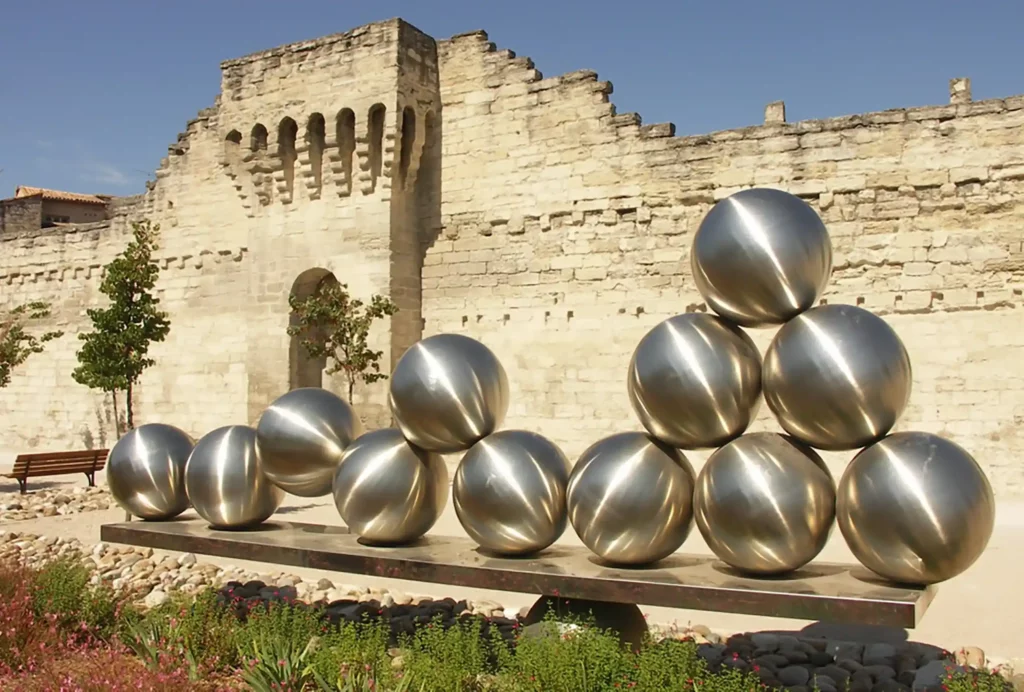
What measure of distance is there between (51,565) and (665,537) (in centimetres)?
374

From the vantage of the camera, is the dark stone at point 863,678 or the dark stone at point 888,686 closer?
the dark stone at point 888,686

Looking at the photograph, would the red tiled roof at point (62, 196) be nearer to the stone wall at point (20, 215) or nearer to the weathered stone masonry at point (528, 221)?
the stone wall at point (20, 215)

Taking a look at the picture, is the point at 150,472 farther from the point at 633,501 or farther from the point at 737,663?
the point at 737,663

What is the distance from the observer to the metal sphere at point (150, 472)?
5.54 meters

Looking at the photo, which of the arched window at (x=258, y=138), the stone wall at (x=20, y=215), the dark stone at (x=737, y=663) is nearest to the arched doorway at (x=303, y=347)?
the arched window at (x=258, y=138)

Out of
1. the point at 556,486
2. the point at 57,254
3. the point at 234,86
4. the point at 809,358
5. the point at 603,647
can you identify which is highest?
the point at 234,86

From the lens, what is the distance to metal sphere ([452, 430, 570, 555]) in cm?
435

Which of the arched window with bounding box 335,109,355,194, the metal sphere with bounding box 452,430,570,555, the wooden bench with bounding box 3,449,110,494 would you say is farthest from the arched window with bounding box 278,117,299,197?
the metal sphere with bounding box 452,430,570,555

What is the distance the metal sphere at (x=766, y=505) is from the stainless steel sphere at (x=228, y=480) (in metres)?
2.67

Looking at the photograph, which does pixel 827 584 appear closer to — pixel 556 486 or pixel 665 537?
pixel 665 537

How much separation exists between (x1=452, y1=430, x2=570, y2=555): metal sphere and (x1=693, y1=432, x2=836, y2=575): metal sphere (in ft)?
2.50

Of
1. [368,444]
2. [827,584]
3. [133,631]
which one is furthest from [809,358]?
[133,631]

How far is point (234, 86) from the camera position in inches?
569

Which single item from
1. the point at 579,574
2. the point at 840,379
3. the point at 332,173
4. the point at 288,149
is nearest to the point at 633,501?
the point at 579,574
